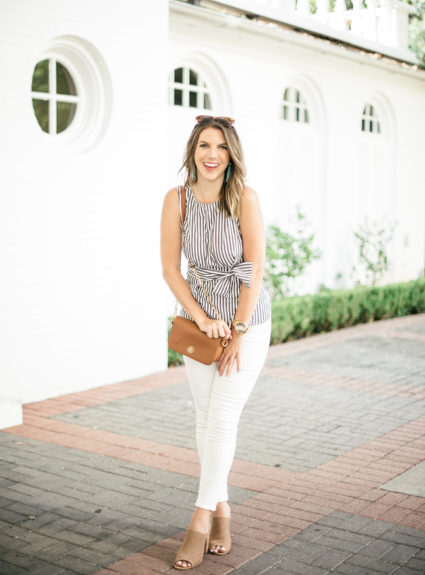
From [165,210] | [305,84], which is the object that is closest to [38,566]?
[165,210]

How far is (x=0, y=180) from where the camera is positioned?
6.48 metres

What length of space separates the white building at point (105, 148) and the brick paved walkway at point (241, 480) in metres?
0.53

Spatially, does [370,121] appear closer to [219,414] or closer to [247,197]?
[247,197]

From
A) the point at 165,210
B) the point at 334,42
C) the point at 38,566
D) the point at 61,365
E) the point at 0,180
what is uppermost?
the point at 334,42

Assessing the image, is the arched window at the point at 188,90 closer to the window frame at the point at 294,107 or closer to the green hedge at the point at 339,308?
the window frame at the point at 294,107

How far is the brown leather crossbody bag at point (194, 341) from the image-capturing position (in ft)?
12.2

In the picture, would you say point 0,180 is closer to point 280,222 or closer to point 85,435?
point 85,435

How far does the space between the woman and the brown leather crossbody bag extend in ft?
0.08

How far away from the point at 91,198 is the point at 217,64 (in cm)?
349

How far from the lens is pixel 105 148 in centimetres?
735

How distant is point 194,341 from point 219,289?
29 centimetres

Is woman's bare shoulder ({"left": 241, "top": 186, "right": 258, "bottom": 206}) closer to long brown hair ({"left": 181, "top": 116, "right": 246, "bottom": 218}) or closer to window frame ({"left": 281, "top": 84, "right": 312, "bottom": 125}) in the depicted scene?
long brown hair ({"left": 181, "top": 116, "right": 246, "bottom": 218})

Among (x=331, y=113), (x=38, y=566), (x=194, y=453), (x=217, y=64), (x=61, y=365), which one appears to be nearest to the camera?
(x=38, y=566)

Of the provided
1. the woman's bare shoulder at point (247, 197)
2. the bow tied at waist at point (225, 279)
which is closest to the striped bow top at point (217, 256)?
the bow tied at waist at point (225, 279)
